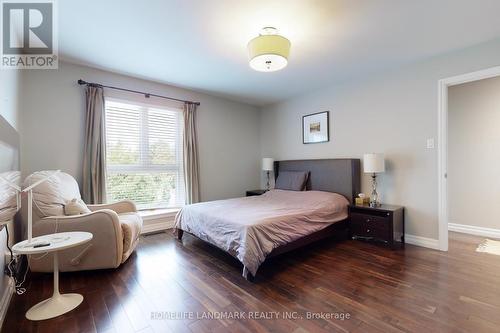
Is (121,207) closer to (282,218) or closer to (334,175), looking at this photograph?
(282,218)

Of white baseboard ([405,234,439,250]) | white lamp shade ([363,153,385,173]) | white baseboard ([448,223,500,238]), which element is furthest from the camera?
white baseboard ([448,223,500,238])

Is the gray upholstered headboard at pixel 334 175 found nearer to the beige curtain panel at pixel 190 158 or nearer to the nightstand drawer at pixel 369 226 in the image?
the nightstand drawer at pixel 369 226

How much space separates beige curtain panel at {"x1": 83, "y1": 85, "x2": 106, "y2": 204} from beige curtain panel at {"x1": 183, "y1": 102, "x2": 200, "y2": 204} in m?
1.25

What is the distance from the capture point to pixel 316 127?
4207 mm

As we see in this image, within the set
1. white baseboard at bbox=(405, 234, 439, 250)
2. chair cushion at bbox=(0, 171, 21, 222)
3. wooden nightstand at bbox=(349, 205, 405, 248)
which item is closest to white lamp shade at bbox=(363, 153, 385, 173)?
wooden nightstand at bbox=(349, 205, 405, 248)

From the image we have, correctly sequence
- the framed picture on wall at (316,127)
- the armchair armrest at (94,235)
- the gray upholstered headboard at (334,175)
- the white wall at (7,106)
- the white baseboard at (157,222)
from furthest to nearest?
the framed picture on wall at (316,127)
the white baseboard at (157,222)
the gray upholstered headboard at (334,175)
the armchair armrest at (94,235)
the white wall at (7,106)

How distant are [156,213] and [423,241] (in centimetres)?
Result: 385

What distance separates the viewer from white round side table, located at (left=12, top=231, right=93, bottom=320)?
5.33 feet

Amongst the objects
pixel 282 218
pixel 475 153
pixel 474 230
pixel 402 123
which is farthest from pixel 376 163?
pixel 474 230

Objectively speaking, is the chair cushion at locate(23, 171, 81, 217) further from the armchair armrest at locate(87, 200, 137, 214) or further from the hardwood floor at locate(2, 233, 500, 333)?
the hardwood floor at locate(2, 233, 500, 333)

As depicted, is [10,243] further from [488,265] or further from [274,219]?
[488,265]

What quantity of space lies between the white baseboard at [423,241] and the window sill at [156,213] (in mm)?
3533

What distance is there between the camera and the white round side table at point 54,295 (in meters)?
1.62
